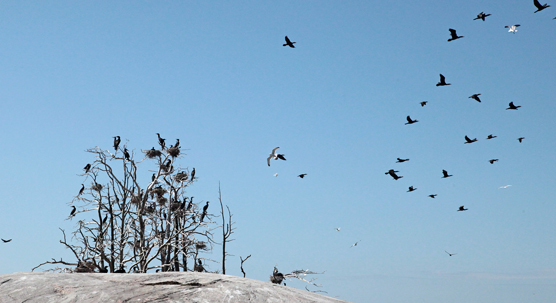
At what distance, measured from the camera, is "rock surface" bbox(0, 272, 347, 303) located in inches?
337

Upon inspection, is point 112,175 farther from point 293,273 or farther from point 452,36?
point 452,36

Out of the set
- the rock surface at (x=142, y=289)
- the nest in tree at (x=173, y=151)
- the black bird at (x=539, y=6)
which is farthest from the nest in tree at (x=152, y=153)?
the black bird at (x=539, y=6)

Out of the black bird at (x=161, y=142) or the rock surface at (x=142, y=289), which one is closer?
the rock surface at (x=142, y=289)

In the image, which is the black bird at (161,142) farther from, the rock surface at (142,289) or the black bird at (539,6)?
the black bird at (539,6)

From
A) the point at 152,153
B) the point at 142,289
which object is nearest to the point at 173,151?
the point at 152,153

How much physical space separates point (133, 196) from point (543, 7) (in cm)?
1667

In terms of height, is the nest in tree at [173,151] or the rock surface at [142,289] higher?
the nest in tree at [173,151]

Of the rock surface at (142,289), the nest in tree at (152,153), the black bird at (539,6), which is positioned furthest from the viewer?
the nest in tree at (152,153)

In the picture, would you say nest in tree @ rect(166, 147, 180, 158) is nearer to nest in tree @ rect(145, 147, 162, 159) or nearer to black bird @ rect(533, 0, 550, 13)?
nest in tree @ rect(145, 147, 162, 159)

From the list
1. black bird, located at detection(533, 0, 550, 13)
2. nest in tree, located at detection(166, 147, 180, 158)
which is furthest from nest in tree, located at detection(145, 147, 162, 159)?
black bird, located at detection(533, 0, 550, 13)

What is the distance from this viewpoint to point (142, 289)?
892 cm

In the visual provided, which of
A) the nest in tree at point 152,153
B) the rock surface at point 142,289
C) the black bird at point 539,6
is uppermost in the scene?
the black bird at point 539,6

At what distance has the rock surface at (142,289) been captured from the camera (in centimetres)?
855

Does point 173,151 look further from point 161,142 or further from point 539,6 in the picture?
point 539,6
